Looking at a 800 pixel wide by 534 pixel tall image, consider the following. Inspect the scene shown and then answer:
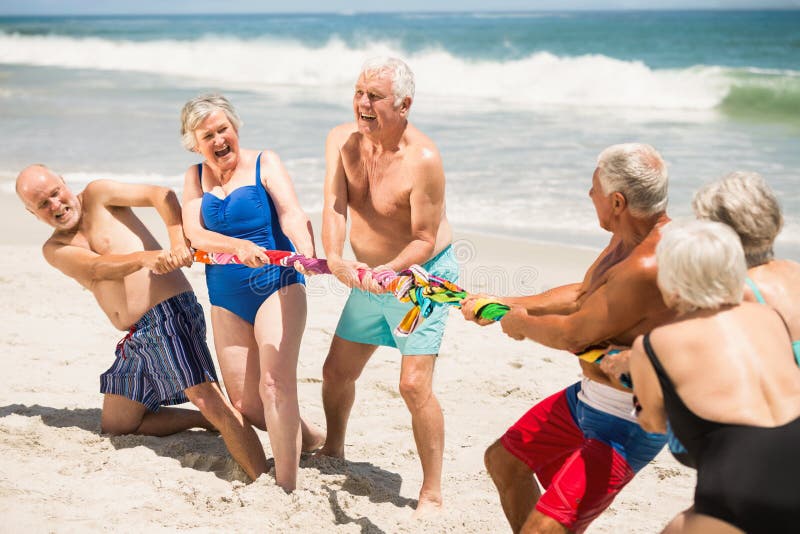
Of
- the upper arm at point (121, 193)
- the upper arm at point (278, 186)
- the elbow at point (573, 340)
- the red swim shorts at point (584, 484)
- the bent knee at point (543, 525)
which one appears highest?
the upper arm at point (278, 186)

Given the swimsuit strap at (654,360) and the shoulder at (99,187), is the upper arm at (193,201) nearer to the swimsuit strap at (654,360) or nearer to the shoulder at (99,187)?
the shoulder at (99,187)

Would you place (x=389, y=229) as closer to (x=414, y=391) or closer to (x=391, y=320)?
(x=391, y=320)

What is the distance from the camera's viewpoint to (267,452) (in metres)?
4.82

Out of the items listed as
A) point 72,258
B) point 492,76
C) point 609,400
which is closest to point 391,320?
point 609,400

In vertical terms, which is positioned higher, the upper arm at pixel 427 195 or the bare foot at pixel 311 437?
the upper arm at pixel 427 195

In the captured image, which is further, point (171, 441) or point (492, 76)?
point (492, 76)

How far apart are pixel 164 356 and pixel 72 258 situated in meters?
0.71

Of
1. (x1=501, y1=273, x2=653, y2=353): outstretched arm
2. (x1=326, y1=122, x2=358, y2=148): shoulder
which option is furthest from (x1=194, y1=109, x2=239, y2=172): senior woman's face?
(x1=501, y1=273, x2=653, y2=353): outstretched arm

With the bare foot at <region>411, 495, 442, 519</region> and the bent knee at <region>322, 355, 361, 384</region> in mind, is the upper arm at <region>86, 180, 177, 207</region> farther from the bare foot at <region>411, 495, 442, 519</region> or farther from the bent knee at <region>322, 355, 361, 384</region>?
the bare foot at <region>411, 495, 442, 519</region>

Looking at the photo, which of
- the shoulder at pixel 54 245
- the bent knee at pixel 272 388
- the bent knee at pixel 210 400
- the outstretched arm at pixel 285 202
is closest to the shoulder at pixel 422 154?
the outstretched arm at pixel 285 202

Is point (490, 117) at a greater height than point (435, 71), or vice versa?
point (435, 71)

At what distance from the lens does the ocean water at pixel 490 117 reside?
35.3 ft

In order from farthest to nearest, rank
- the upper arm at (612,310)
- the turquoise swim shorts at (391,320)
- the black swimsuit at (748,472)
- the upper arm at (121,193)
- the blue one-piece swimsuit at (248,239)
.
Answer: the upper arm at (121,193), the blue one-piece swimsuit at (248,239), the turquoise swim shorts at (391,320), the upper arm at (612,310), the black swimsuit at (748,472)

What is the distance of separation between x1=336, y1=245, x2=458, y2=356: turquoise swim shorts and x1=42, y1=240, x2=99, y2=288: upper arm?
1.40m
